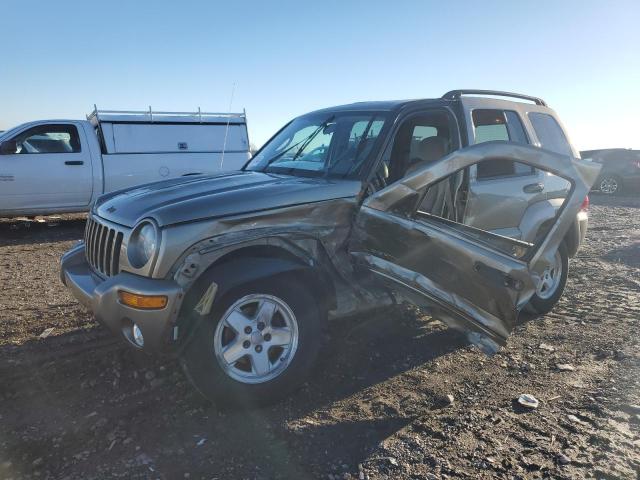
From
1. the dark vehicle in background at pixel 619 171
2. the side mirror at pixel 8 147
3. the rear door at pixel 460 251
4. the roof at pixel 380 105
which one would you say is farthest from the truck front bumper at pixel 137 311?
the dark vehicle in background at pixel 619 171

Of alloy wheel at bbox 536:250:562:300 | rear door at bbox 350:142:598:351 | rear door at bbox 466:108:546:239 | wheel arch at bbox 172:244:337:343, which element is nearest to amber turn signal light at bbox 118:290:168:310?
wheel arch at bbox 172:244:337:343

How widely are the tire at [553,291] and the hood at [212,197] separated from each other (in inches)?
98.6

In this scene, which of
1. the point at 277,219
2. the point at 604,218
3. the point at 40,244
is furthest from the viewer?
the point at 604,218

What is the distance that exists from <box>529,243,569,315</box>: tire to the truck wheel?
2.67m

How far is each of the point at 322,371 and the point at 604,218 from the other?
1061cm

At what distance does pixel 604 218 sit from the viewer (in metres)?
11.9

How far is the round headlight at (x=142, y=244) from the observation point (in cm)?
294

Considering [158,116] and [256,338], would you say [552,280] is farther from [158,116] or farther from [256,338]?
[158,116]

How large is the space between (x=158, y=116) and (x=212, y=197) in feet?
26.7

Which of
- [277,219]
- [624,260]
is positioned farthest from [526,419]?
[624,260]

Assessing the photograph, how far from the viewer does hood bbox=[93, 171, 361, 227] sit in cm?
305

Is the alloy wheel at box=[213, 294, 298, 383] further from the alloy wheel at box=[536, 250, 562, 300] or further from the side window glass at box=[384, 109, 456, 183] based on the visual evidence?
the alloy wheel at box=[536, 250, 562, 300]

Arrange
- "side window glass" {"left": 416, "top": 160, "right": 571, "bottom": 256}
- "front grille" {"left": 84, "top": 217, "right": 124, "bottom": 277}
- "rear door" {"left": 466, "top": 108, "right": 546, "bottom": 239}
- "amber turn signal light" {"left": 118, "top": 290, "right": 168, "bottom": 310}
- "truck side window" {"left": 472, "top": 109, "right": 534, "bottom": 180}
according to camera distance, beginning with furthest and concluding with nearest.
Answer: "truck side window" {"left": 472, "top": 109, "right": 534, "bottom": 180} < "rear door" {"left": 466, "top": 108, "right": 546, "bottom": 239} < "side window glass" {"left": 416, "top": 160, "right": 571, "bottom": 256} < "front grille" {"left": 84, "top": 217, "right": 124, "bottom": 277} < "amber turn signal light" {"left": 118, "top": 290, "right": 168, "bottom": 310}

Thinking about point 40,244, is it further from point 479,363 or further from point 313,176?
point 479,363
